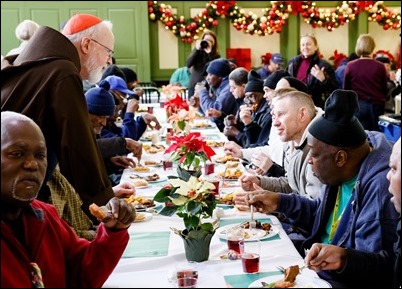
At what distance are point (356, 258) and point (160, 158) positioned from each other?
228 centimetres

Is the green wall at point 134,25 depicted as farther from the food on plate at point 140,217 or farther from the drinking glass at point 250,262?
the drinking glass at point 250,262

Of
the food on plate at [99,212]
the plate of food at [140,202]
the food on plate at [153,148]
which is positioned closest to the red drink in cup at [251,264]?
the food on plate at [99,212]

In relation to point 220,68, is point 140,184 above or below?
below

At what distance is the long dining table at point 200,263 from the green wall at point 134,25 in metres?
8.13

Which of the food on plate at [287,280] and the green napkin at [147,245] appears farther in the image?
the green napkin at [147,245]

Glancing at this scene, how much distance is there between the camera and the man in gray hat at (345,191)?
1909 mm

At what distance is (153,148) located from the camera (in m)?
4.25

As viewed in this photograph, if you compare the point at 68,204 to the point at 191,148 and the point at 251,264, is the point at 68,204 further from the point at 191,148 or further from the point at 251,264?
the point at 251,264

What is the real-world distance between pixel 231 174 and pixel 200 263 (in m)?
1.41

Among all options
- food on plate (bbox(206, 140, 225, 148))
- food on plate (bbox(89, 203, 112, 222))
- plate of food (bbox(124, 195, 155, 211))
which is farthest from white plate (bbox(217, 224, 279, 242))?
food on plate (bbox(206, 140, 225, 148))

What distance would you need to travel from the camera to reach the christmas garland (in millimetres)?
10227

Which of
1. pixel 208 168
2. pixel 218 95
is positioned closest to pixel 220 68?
pixel 218 95

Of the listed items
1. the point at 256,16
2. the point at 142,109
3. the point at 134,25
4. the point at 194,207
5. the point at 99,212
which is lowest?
the point at 142,109

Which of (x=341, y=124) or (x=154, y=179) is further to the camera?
(x=154, y=179)
